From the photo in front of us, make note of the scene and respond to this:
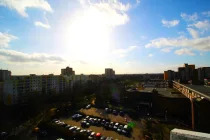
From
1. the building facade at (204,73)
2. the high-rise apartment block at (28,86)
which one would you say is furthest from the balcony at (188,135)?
the building facade at (204,73)

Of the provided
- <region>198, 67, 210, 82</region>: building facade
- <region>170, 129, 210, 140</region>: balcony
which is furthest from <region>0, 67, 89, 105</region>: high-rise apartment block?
<region>198, 67, 210, 82</region>: building facade

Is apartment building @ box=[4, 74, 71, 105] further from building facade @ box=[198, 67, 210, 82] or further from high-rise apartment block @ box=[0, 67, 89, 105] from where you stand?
building facade @ box=[198, 67, 210, 82]

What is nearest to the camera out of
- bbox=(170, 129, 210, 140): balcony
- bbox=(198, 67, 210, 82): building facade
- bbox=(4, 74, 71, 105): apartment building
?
bbox=(170, 129, 210, 140): balcony

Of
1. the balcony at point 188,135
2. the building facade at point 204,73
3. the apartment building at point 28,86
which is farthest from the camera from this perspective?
the building facade at point 204,73

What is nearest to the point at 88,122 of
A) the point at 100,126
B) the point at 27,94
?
the point at 100,126

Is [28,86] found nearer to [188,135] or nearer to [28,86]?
[28,86]

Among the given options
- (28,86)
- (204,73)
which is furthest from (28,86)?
(204,73)

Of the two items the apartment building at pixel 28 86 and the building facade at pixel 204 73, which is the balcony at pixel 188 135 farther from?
the building facade at pixel 204 73

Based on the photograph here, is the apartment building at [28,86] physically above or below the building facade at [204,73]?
below

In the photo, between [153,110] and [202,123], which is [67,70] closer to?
[153,110]

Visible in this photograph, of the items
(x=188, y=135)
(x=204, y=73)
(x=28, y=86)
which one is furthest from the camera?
(x=204, y=73)

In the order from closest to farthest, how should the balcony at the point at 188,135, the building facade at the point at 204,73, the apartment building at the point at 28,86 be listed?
1. the balcony at the point at 188,135
2. the apartment building at the point at 28,86
3. the building facade at the point at 204,73
